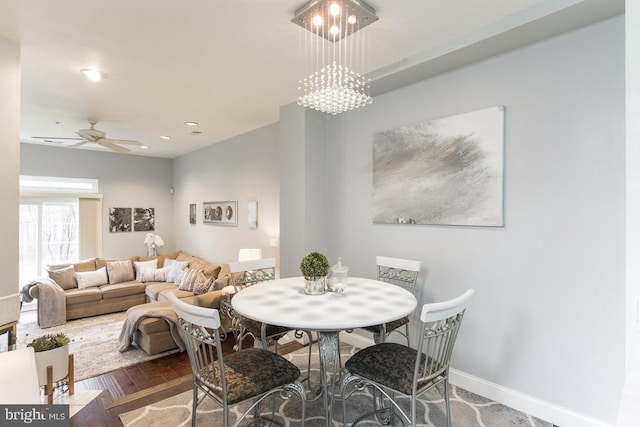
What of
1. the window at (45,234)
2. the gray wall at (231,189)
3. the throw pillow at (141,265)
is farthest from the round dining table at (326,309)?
the window at (45,234)

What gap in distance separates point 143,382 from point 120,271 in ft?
10.8

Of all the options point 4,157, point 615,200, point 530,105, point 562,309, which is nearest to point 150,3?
point 4,157

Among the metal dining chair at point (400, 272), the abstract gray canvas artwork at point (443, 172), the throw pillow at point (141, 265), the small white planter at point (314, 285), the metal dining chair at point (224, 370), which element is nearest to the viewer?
the metal dining chair at point (224, 370)

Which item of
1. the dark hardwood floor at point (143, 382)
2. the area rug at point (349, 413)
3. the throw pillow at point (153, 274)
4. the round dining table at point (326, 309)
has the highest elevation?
the round dining table at point (326, 309)

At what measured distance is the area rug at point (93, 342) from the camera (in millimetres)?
3379

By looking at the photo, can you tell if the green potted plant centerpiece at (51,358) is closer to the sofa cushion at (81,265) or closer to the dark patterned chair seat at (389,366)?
the dark patterned chair seat at (389,366)

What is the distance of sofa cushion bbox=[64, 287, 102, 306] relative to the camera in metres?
4.88

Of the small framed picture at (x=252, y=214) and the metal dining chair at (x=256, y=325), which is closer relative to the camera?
the metal dining chair at (x=256, y=325)

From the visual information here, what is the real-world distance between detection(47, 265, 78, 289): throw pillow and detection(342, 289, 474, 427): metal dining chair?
5326 millimetres

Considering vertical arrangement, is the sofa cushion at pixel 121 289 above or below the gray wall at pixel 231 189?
below

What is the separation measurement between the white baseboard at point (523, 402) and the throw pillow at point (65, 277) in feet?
18.8

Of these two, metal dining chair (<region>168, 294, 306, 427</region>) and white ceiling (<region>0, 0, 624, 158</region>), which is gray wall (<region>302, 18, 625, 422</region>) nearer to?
white ceiling (<region>0, 0, 624, 158</region>)

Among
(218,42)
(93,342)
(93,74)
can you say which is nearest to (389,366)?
(218,42)

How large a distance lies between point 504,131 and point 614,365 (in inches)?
62.8
